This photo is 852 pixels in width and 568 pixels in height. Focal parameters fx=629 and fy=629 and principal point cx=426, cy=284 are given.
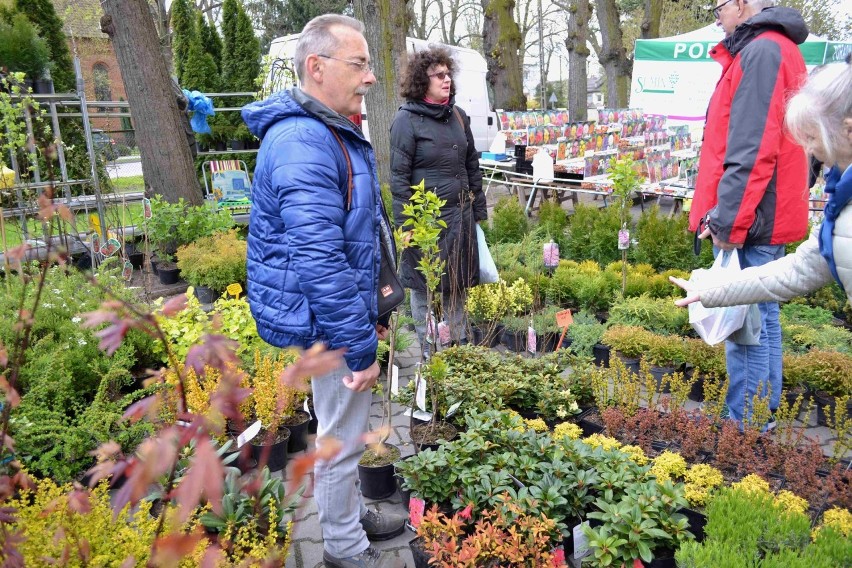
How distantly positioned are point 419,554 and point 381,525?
379mm

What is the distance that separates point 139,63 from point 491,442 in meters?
6.54

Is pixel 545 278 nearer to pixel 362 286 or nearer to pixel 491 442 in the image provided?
A: pixel 491 442

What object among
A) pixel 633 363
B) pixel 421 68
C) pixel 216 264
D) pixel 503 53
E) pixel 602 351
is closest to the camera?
pixel 421 68

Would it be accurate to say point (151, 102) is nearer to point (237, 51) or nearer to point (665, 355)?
point (237, 51)

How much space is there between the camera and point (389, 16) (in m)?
7.89

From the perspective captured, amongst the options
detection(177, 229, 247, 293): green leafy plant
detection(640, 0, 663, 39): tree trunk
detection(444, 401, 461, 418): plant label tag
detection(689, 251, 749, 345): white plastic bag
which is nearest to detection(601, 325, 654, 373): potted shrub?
detection(689, 251, 749, 345): white plastic bag

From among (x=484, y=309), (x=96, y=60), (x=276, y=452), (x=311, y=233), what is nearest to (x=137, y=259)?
(x=484, y=309)

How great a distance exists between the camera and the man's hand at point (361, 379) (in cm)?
208

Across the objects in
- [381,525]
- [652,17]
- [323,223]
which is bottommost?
[381,525]

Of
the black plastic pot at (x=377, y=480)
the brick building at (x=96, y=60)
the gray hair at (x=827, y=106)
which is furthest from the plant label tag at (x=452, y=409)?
the brick building at (x=96, y=60)

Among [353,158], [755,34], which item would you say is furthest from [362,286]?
[755,34]

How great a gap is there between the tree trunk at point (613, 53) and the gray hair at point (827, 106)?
58.8ft

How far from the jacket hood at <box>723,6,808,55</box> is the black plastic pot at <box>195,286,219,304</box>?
16.4ft

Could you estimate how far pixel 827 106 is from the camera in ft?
5.80
